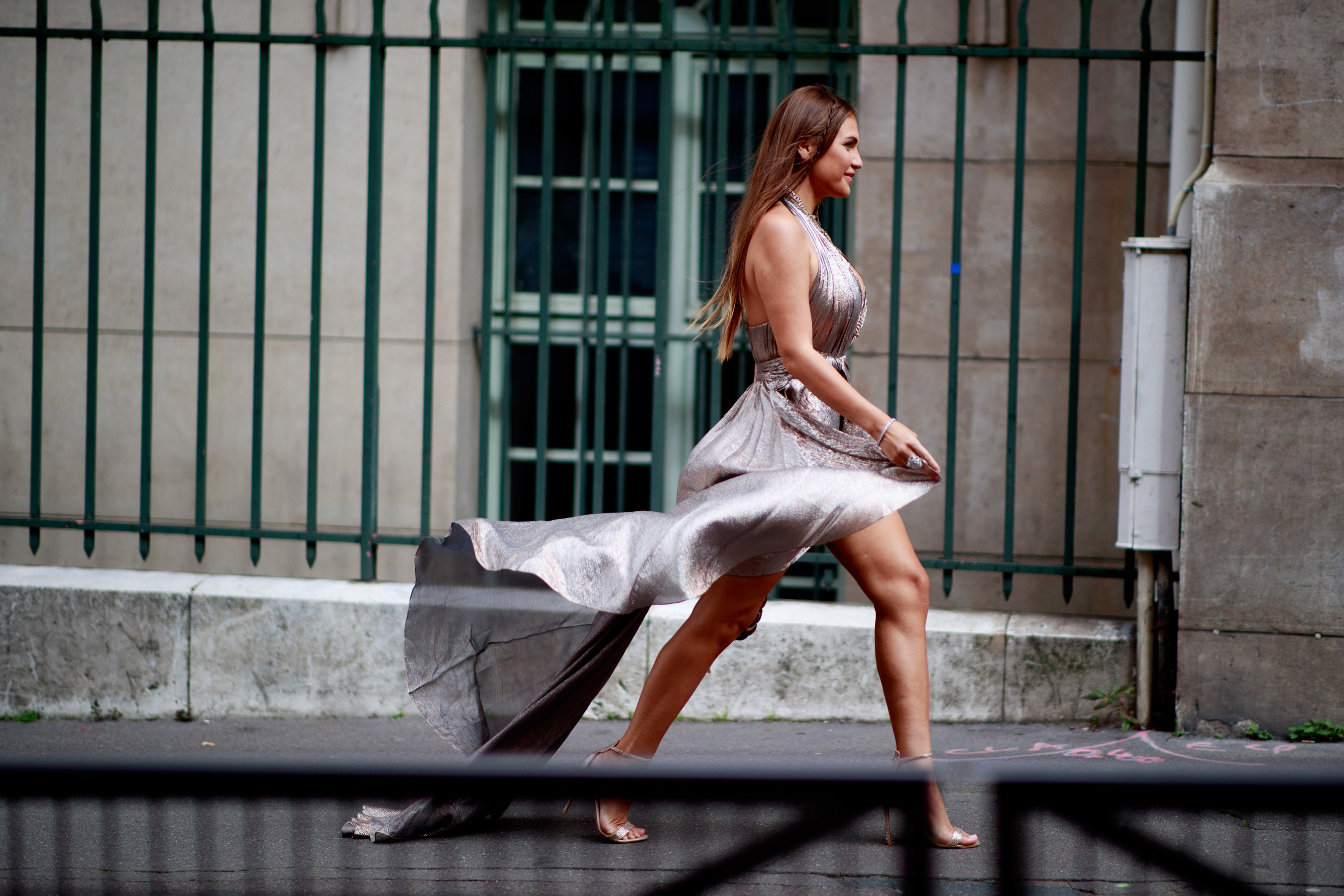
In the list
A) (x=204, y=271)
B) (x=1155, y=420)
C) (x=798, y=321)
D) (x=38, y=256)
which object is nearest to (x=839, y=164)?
(x=798, y=321)

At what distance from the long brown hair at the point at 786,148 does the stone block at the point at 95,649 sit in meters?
2.67

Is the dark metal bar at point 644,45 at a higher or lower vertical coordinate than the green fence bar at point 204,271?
higher

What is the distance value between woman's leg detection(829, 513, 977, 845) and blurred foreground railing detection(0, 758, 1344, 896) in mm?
1692

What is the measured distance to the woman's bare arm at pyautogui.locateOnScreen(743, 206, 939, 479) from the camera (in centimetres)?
323

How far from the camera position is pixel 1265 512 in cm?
438

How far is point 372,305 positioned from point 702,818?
391 cm

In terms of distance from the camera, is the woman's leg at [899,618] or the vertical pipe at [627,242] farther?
the vertical pipe at [627,242]

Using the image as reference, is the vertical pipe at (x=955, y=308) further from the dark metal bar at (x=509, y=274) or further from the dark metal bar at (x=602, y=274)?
the dark metal bar at (x=509, y=274)

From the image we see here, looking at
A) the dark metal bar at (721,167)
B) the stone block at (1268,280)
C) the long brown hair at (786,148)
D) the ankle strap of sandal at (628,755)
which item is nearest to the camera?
the ankle strap of sandal at (628,755)

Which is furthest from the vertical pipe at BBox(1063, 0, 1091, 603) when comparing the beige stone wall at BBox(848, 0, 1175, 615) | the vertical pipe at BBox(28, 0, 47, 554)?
the vertical pipe at BBox(28, 0, 47, 554)

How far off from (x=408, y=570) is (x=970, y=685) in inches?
120

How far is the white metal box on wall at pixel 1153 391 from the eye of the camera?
4488 mm

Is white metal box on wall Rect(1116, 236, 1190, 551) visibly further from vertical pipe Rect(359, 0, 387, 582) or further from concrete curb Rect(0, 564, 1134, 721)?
vertical pipe Rect(359, 0, 387, 582)

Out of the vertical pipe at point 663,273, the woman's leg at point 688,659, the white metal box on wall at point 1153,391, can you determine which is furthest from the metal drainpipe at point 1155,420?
the woman's leg at point 688,659
